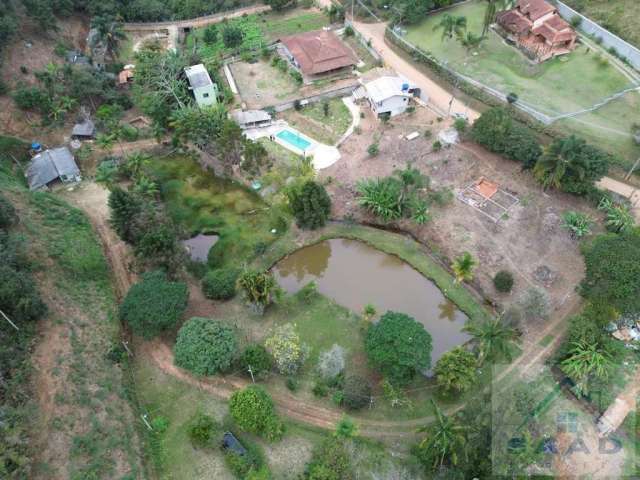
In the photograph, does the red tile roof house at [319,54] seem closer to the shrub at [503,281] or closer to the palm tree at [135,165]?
the palm tree at [135,165]

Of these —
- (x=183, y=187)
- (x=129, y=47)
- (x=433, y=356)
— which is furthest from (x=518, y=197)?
(x=129, y=47)

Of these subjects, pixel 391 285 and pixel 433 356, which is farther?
pixel 391 285

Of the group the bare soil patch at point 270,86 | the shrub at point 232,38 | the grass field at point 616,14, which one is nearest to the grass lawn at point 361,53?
the bare soil patch at point 270,86

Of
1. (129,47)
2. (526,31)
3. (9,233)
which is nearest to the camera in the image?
(9,233)

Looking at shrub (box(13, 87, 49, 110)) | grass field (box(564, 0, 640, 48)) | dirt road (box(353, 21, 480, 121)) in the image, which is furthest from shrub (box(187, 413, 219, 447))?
grass field (box(564, 0, 640, 48))

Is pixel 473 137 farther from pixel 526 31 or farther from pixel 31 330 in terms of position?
A: pixel 31 330

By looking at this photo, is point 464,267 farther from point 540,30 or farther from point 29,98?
point 29,98
